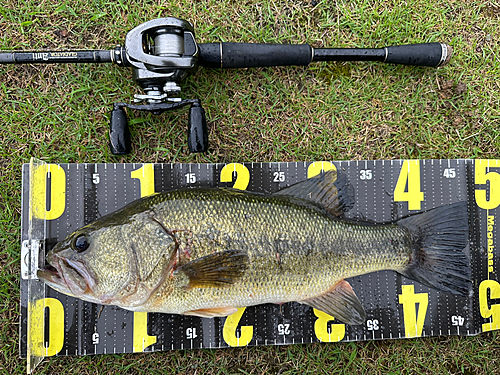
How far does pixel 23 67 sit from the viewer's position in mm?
2883

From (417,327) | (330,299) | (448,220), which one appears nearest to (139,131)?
(330,299)

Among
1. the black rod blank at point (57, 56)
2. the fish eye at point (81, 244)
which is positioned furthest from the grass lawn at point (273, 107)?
the fish eye at point (81, 244)

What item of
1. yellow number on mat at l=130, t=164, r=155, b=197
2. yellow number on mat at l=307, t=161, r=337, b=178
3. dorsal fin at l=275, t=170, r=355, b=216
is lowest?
dorsal fin at l=275, t=170, r=355, b=216

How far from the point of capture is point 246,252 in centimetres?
234

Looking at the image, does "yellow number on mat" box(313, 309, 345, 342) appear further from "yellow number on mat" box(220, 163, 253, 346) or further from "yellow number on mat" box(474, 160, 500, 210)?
"yellow number on mat" box(474, 160, 500, 210)

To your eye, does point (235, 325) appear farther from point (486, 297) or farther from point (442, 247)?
point (486, 297)

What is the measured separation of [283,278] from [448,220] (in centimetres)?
141

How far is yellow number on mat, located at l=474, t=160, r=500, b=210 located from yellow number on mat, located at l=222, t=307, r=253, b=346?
2.27m

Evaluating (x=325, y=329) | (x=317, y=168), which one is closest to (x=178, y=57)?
(x=317, y=168)

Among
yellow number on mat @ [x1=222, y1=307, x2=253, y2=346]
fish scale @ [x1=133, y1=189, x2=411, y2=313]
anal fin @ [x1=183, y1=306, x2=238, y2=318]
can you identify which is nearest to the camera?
fish scale @ [x1=133, y1=189, x2=411, y2=313]

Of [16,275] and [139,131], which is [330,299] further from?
[16,275]

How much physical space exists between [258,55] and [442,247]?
2122mm

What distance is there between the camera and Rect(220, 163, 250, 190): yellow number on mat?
112 inches

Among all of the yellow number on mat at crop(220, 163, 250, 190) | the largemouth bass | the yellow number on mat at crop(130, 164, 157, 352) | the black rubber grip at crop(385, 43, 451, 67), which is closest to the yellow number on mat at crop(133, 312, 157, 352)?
the yellow number on mat at crop(130, 164, 157, 352)
